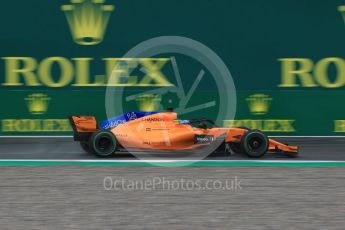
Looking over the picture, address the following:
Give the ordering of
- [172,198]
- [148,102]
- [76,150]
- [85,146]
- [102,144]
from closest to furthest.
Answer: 1. [172,198]
2. [102,144]
3. [85,146]
4. [76,150]
5. [148,102]

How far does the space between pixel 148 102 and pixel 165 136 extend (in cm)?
256

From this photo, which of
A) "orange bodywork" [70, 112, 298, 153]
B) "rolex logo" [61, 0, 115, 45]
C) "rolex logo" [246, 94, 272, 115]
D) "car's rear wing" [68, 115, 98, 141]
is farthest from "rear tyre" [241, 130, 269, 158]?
"rolex logo" [61, 0, 115, 45]

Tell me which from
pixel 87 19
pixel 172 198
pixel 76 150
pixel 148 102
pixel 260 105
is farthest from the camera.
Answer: pixel 87 19

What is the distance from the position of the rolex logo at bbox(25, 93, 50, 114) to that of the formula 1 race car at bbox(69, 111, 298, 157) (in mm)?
2336

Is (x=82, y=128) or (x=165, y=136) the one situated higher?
(x=82, y=128)

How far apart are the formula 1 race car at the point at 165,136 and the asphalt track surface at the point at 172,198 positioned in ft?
0.99

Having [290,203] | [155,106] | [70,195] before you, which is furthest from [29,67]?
[290,203]

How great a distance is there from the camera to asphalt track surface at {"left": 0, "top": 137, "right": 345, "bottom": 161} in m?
9.88

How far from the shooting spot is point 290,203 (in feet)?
21.9

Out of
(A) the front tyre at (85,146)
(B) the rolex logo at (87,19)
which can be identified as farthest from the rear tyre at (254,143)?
(B) the rolex logo at (87,19)

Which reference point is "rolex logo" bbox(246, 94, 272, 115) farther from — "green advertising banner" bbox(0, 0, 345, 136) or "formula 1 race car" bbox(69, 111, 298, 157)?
"formula 1 race car" bbox(69, 111, 298, 157)

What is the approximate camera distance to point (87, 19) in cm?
1207

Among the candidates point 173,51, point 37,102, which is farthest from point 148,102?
point 37,102

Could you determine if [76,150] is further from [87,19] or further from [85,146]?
[87,19]
